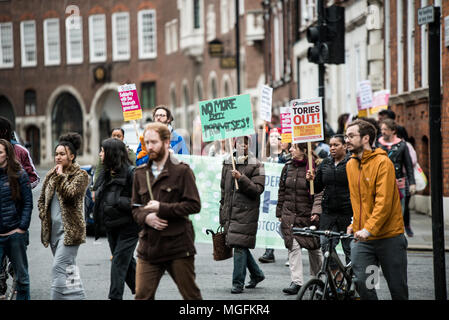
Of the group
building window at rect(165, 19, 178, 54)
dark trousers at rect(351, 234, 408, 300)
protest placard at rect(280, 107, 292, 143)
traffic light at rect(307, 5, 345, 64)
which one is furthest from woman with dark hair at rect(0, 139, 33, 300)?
building window at rect(165, 19, 178, 54)

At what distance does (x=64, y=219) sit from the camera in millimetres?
9344

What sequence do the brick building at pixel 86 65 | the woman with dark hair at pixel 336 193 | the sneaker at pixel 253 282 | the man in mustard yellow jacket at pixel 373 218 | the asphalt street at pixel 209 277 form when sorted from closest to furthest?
the man in mustard yellow jacket at pixel 373 218, the woman with dark hair at pixel 336 193, the asphalt street at pixel 209 277, the sneaker at pixel 253 282, the brick building at pixel 86 65

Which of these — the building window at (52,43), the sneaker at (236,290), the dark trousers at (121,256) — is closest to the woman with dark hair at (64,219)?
the dark trousers at (121,256)

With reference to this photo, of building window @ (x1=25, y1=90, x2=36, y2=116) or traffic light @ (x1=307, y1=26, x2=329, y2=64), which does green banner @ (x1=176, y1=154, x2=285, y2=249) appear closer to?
traffic light @ (x1=307, y1=26, x2=329, y2=64)

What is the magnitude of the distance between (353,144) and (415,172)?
779 cm

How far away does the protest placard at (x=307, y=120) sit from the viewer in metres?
11.3

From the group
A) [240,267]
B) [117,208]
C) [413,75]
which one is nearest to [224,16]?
[413,75]

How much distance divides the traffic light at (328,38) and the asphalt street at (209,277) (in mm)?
3366

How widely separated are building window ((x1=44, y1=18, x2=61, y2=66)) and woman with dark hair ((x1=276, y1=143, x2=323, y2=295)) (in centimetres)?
5851

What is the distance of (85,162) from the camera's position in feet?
213

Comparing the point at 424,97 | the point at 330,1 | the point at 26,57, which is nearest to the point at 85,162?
the point at 26,57

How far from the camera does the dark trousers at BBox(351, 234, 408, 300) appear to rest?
8398 millimetres

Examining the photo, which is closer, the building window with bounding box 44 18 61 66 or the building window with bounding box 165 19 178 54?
the building window with bounding box 165 19 178 54

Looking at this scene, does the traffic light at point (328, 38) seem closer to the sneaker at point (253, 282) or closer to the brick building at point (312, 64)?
the sneaker at point (253, 282)
